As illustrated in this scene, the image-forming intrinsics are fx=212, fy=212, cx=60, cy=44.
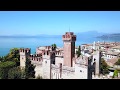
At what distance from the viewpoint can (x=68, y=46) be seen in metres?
8.25

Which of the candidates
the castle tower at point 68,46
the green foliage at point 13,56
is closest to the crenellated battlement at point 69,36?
the castle tower at point 68,46

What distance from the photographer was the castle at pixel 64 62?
6855 millimetres

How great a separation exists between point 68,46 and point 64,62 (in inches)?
26.2

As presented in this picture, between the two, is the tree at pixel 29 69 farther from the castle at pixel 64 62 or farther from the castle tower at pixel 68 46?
the castle tower at pixel 68 46

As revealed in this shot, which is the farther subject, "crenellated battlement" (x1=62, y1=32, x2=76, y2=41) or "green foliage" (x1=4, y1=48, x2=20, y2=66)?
"green foliage" (x1=4, y1=48, x2=20, y2=66)

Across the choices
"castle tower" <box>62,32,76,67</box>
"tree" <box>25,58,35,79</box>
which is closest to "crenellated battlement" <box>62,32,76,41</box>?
"castle tower" <box>62,32,76,67</box>

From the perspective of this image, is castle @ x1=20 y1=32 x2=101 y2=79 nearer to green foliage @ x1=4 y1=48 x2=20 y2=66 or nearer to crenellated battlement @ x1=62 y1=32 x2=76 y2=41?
crenellated battlement @ x1=62 y1=32 x2=76 y2=41

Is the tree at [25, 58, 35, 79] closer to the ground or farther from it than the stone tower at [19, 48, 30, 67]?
closer to the ground

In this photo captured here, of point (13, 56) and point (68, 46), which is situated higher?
point (68, 46)

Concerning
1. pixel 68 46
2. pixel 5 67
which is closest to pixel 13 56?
pixel 5 67

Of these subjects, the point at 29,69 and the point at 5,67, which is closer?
the point at 29,69

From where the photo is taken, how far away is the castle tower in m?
7.94

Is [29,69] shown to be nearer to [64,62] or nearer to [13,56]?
[64,62]
